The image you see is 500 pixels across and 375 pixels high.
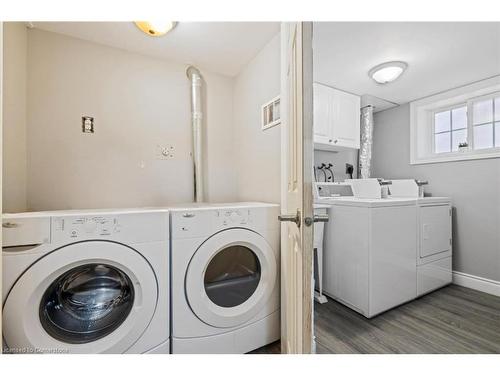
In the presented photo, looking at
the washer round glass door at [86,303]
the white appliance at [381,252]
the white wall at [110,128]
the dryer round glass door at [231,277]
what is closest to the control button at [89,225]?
the washer round glass door at [86,303]

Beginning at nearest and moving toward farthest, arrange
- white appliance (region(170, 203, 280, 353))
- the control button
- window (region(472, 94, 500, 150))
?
the control button
white appliance (region(170, 203, 280, 353))
window (region(472, 94, 500, 150))

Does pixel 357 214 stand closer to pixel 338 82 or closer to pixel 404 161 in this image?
pixel 338 82

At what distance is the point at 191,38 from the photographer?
152 cm

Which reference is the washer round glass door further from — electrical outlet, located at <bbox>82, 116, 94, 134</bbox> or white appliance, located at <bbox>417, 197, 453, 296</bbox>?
white appliance, located at <bbox>417, 197, 453, 296</bbox>

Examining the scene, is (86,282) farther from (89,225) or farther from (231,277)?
(231,277)

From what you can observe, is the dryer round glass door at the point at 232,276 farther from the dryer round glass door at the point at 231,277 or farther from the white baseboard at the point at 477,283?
the white baseboard at the point at 477,283

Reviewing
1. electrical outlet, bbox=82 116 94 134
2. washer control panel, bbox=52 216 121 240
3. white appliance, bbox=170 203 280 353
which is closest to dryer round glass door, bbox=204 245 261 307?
white appliance, bbox=170 203 280 353

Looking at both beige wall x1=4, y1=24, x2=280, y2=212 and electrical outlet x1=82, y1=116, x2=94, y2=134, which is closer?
beige wall x1=4, y1=24, x2=280, y2=212

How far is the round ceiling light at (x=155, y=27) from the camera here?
1.35 metres

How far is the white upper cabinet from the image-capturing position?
7.00 ft

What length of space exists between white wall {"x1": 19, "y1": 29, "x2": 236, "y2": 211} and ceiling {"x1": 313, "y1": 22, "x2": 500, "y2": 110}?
99cm

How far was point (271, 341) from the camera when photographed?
1.33 meters

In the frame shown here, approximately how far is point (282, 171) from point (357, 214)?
30.5 inches

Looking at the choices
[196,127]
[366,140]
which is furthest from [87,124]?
[366,140]
